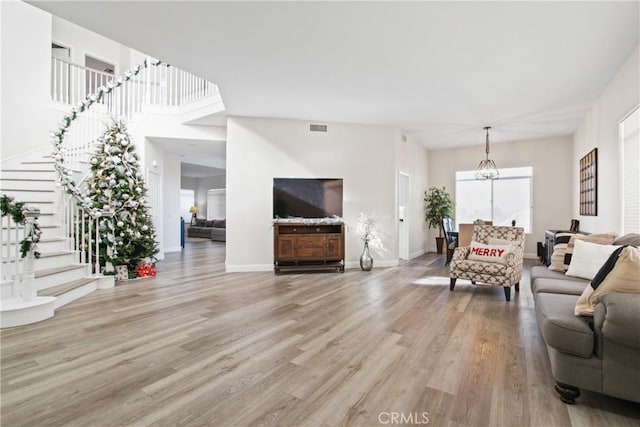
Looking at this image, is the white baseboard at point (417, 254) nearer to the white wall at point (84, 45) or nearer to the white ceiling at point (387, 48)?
the white ceiling at point (387, 48)

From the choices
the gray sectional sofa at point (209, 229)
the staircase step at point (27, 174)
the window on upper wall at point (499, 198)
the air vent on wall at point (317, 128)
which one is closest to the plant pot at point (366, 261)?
the air vent on wall at point (317, 128)

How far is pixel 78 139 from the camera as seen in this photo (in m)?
5.47

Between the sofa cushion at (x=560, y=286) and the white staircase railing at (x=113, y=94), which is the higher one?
the white staircase railing at (x=113, y=94)

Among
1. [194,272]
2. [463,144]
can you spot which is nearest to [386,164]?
[463,144]

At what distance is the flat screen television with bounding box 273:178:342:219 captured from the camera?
5.30m

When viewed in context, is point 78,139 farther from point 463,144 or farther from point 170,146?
point 463,144

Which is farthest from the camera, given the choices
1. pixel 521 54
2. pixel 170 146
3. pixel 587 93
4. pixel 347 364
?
pixel 170 146

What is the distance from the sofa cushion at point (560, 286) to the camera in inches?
93.4

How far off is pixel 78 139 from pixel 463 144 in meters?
8.49

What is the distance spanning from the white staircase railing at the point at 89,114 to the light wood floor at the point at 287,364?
136cm

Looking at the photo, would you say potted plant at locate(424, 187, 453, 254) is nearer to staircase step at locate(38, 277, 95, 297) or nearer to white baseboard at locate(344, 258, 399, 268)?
white baseboard at locate(344, 258, 399, 268)

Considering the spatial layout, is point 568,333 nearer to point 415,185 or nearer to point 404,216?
point 404,216

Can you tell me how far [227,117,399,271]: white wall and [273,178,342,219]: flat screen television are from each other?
193mm

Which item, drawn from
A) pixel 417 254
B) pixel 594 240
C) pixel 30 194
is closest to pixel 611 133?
pixel 594 240
